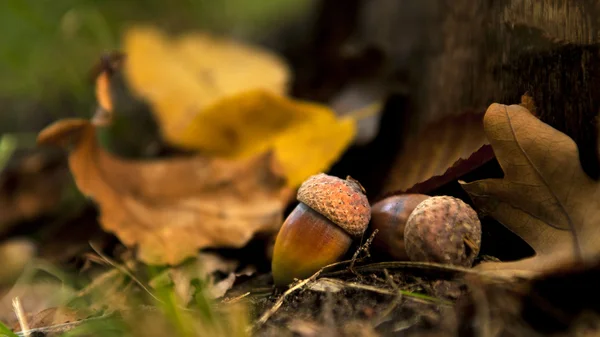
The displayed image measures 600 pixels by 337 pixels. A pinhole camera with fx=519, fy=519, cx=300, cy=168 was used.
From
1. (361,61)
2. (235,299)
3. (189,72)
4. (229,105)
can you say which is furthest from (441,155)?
(189,72)

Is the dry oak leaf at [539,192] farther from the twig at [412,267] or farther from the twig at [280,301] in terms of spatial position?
the twig at [280,301]

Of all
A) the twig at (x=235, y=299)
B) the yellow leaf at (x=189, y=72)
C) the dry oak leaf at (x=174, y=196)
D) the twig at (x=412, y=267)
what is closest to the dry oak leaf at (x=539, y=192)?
the twig at (x=412, y=267)

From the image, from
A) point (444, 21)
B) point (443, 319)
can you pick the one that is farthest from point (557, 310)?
point (444, 21)

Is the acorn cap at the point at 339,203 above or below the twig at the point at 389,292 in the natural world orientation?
above

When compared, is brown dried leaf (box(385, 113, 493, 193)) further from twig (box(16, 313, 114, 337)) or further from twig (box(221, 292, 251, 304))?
twig (box(16, 313, 114, 337))

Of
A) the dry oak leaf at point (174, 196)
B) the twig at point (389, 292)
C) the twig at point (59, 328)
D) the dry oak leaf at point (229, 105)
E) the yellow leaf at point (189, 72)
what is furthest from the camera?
the yellow leaf at point (189, 72)

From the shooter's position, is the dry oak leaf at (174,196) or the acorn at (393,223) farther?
the dry oak leaf at (174,196)

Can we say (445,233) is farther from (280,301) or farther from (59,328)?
(59,328)

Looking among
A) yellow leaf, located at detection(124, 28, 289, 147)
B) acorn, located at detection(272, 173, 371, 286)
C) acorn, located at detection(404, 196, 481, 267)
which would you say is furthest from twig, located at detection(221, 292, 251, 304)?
yellow leaf, located at detection(124, 28, 289, 147)
